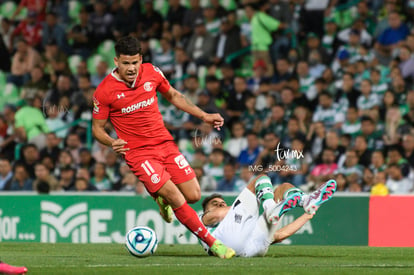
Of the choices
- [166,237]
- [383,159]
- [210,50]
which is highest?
[210,50]

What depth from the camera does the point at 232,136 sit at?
15.6m

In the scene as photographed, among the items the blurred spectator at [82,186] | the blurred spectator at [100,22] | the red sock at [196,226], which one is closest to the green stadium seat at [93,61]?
the blurred spectator at [100,22]

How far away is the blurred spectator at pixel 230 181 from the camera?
48.0 feet

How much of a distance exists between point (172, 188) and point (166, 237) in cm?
433

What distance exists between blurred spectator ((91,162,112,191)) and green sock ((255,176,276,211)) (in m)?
5.90

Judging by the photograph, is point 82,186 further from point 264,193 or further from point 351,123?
point 264,193

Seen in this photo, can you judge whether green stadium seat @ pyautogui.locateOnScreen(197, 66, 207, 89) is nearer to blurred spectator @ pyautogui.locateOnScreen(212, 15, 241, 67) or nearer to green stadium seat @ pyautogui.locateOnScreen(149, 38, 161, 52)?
blurred spectator @ pyautogui.locateOnScreen(212, 15, 241, 67)

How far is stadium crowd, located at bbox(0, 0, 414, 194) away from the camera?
14.6 meters

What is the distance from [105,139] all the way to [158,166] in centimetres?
→ 59

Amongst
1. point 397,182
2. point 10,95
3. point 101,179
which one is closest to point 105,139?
point 397,182

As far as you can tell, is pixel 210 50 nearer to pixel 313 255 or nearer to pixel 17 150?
pixel 17 150

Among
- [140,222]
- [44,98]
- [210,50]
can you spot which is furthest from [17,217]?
[210,50]

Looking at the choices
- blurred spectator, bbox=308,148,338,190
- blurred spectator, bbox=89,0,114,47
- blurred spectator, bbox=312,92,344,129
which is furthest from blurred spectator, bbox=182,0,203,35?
blurred spectator, bbox=308,148,338,190

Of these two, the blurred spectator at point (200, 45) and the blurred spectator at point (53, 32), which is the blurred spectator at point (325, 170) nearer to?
the blurred spectator at point (200, 45)
